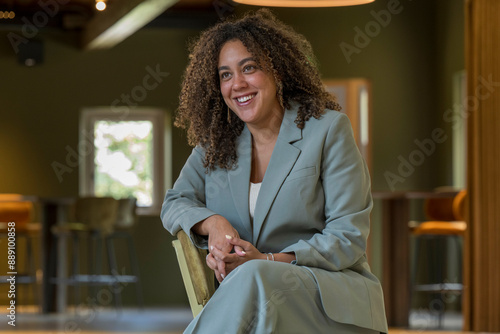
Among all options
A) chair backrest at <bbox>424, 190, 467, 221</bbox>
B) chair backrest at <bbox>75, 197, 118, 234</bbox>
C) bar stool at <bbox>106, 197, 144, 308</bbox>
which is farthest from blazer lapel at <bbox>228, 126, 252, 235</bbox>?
bar stool at <bbox>106, 197, 144, 308</bbox>

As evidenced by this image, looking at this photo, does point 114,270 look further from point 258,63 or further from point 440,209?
point 258,63

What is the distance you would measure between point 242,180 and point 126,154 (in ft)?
23.2

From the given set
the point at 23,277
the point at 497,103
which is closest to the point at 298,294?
the point at 497,103

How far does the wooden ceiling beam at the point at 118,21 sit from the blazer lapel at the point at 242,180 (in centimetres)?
428

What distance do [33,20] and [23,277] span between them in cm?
284

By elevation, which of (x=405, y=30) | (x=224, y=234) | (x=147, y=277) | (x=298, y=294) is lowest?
(x=147, y=277)

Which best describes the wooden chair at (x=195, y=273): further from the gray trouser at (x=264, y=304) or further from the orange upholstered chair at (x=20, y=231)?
the orange upholstered chair at (x=20, y=231)

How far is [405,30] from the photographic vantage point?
8281 millimetres

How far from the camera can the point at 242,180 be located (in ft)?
7.33

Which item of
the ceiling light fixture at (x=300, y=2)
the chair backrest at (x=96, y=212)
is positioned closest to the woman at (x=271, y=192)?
the ceiling light fixture at (x=300, y=2)

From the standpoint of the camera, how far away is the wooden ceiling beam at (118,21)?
21.7ft

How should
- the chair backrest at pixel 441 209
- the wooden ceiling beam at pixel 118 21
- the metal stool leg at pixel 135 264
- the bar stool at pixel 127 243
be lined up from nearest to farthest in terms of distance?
the wooden ceiling beam at pixel 118 21 → the chair backrest at pixel 441 209 → the bar stool at pixel 127 243 → the metal stool leg at pixel 135 264

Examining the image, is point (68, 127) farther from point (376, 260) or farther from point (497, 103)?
point (497, 103)

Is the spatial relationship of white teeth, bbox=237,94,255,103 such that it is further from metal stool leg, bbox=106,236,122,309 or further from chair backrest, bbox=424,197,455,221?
metal stool leg, bbox=106,236,122,309
